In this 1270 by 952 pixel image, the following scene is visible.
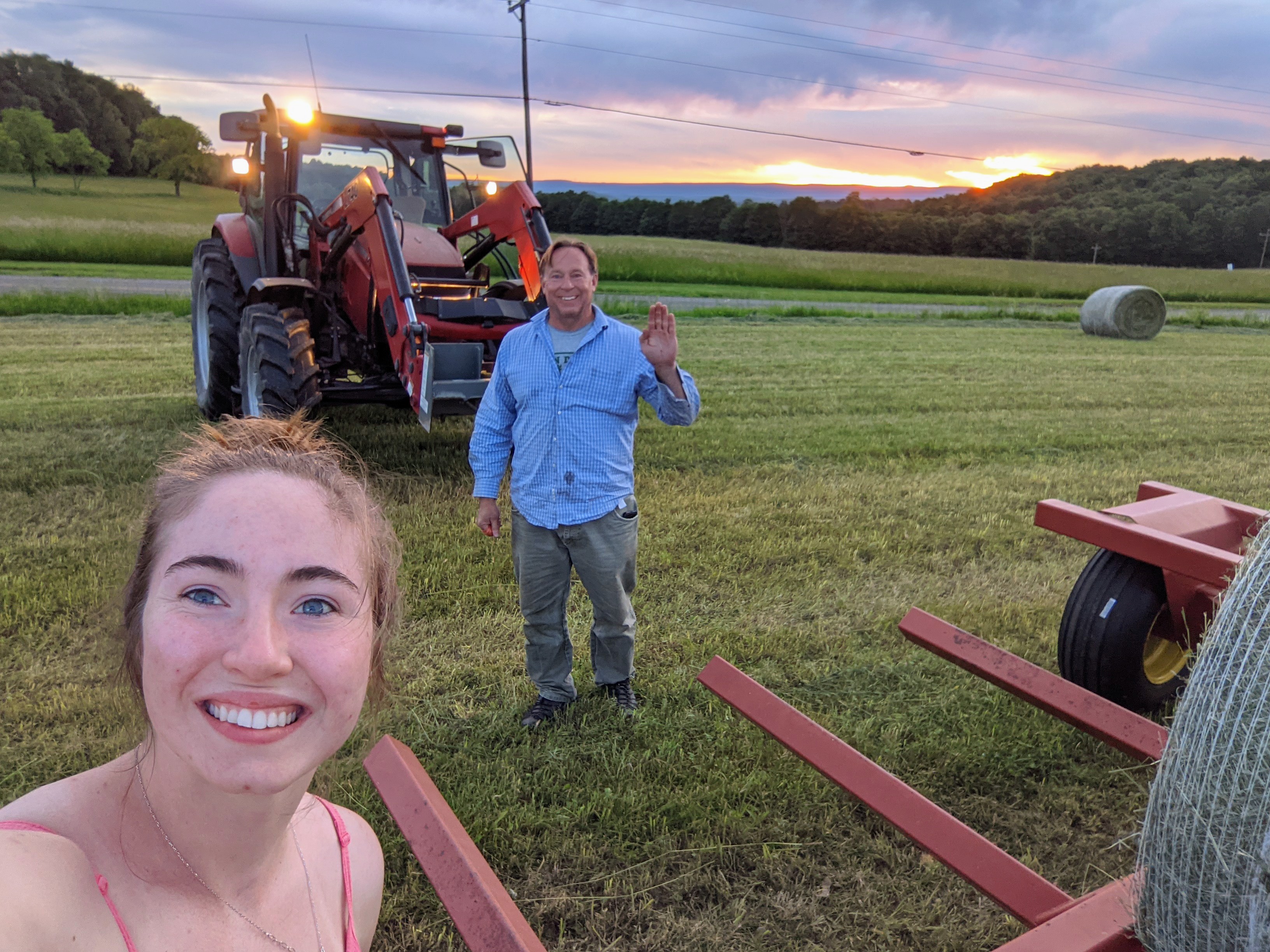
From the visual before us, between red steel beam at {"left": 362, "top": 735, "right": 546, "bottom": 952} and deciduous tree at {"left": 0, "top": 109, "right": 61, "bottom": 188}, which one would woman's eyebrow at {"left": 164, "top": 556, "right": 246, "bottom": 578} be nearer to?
red steel beam at {"left": 362, "top": 735, "right": 546, "bottom": 952}

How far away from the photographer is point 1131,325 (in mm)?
18812

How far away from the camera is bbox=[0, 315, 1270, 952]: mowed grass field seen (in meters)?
2.70

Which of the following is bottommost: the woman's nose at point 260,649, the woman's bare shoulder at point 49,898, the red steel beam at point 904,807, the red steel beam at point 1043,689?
Answer: the red steel beam at point 904,807

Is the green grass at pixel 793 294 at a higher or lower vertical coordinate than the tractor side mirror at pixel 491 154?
lower

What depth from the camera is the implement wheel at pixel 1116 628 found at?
349 centimetres

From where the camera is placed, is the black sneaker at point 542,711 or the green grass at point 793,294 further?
the green grass at point 793,294

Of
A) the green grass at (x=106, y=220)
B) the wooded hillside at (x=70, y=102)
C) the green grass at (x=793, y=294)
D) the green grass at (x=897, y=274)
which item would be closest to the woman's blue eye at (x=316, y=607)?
the green grass at (x=793, y=294)

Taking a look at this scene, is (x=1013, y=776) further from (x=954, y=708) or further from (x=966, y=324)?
(x=966, y=324)

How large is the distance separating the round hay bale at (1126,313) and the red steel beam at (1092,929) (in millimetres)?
19387

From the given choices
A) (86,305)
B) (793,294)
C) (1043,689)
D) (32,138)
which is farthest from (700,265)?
(32,138)

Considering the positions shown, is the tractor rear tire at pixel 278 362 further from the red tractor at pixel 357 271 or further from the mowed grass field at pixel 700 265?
the mowed grass field at pixel 700 265

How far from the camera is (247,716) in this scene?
3.51 feet

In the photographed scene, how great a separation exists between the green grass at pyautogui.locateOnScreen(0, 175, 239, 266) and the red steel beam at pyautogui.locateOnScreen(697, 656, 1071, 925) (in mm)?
23505

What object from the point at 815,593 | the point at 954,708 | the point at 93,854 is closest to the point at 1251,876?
the point at 93,854
